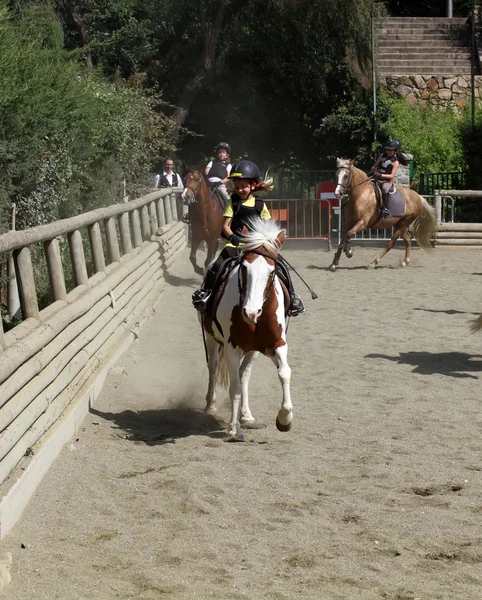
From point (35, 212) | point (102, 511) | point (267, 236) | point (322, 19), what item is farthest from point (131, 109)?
point (102, 511)

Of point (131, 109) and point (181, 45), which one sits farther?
point (181, 45)

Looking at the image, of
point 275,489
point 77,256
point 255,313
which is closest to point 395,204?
point 77,256

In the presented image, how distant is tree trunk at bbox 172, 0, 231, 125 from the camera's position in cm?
3319

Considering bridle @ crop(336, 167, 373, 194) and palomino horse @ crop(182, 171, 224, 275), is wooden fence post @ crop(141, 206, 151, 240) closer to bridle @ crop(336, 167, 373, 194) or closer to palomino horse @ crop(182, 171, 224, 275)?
palomino horse @ crop(182, 171, 224, 275)

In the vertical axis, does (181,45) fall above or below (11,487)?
above

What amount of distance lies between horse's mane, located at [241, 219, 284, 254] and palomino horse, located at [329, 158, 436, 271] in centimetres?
1236

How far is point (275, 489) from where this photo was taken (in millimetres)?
7168

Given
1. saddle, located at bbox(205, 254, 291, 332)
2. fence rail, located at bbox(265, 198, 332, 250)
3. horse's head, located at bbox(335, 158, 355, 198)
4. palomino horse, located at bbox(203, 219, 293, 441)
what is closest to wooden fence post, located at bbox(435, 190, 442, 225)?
fence rail, located at bbox(265, 198, 332, 250)

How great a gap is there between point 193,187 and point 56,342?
10823mm

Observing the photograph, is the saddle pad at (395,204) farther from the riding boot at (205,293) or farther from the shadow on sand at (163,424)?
the riding boot at (205,293)

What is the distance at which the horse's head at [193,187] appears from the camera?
1880 centimetres

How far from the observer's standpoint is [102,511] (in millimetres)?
6617

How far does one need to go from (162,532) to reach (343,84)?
3000 centimetres

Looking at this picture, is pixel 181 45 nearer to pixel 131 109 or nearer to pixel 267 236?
pixel 131 109
